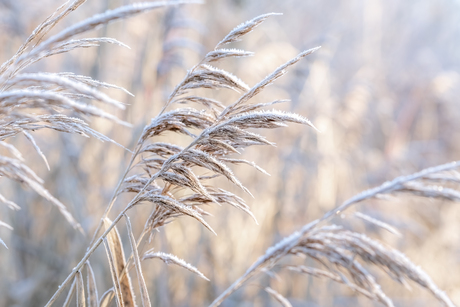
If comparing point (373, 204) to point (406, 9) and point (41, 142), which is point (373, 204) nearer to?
point (41, 142)

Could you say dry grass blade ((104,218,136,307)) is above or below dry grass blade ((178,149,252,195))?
below

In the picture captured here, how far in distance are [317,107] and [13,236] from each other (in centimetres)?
255

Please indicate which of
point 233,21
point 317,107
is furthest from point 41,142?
point 317,107

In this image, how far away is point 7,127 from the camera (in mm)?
795

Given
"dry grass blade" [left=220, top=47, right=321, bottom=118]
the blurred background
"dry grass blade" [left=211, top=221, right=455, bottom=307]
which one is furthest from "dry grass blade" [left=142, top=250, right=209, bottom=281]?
the blurred background

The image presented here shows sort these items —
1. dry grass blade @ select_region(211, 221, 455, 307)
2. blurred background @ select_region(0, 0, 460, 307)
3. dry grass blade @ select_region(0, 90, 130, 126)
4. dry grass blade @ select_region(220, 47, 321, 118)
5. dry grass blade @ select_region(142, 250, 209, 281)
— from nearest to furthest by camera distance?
dry grass blade @ select_region(0, 90, 130, 126) < dry grass blade @ select_region(220, 47, 321, 118) < dry grass blade @ select_region(142, 250, 209, 281) < dry grass blade @ select_region(211, 221, 455, 307) < blurred background @ select_region(0, 0, 460, 307)

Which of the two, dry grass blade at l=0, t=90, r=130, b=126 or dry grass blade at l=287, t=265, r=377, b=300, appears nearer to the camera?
dry grass blade at l=0, t=90, r=130, b=126

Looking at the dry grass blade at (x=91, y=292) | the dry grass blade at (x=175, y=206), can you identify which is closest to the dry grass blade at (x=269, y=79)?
the dry grass blade at (x=175, y=206)

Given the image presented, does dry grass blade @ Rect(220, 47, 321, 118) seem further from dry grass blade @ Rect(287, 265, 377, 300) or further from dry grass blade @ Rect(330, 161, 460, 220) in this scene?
dry grass blade @ Rect(287, 265, 377, 300)

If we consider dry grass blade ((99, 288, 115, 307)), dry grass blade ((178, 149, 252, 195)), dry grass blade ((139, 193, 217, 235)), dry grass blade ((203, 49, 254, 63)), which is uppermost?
dry grass blade ((203, 49, 254, 63))

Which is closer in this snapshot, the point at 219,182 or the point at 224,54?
the point at 224,54

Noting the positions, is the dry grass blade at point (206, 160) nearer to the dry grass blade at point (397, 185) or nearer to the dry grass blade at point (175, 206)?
the dry grass blade at point (175, 206)

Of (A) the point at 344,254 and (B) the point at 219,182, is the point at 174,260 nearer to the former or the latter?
(A) the point at 344,254

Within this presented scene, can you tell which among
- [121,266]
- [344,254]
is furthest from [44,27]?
[344,254]
